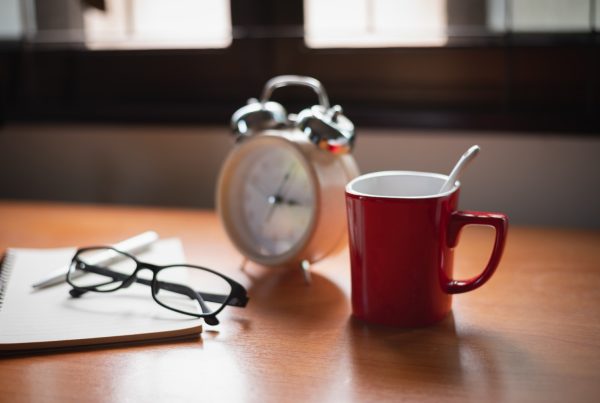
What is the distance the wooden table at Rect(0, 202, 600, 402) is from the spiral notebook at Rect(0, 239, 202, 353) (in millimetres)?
15

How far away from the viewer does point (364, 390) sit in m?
0.65

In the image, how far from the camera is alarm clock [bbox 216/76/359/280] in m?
0.91

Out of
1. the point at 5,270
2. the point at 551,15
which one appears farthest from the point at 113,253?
the point at 551,15

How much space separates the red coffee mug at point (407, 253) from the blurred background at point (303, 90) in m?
0.44

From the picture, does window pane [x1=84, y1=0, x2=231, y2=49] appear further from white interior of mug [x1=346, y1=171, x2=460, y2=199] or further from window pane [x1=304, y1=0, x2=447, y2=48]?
white interior of mug [x1=346, y1=171, x2=460, y2=199]

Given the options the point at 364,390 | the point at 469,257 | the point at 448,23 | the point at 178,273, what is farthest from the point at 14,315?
the point at 448,23

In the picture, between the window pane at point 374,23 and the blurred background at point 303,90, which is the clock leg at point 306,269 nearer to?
the blurred background at point 303,90

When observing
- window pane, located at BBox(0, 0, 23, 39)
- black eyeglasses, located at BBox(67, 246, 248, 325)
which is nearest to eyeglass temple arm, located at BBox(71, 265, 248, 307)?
black eyeglasses, located at BBox(67, 246, 248, 325)

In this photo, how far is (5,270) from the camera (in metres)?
0.95

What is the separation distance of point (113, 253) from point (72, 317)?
187mm

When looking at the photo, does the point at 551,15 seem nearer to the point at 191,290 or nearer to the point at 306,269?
the point at 306,269

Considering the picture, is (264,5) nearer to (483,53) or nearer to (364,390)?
(483,53)

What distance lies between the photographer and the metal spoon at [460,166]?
0.79 meters

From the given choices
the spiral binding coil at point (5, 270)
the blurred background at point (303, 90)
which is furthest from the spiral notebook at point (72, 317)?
the blurred background at point (303, 90)
